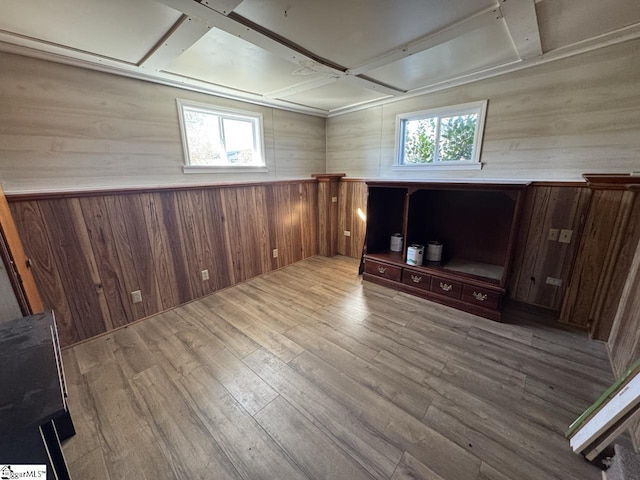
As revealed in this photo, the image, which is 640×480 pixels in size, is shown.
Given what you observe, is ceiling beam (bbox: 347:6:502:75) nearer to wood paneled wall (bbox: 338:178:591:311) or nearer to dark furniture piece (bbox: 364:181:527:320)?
dark furniture piece (bbox: 364:181:527:320)

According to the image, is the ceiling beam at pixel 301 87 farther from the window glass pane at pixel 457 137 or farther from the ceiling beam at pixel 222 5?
the window glass pane at pixel 457 137

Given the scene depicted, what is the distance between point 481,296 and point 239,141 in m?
3.21

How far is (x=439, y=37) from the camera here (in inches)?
65.0

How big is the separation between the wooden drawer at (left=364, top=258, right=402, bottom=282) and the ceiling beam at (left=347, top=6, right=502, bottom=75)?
2021 millimetres

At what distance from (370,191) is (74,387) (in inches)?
123

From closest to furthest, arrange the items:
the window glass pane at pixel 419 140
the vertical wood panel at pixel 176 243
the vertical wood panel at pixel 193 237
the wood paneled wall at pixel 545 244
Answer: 1. the wood paneled wall at pixel 545 244
2. the vertical wood panel at pixel 176 243
3. the vertical wood panel at pixel 193 237
4. the window glass pane at pixel 419 140

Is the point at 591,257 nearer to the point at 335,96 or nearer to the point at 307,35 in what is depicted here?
the point at 307,35

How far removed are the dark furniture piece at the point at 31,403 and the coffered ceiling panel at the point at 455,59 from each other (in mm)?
2827

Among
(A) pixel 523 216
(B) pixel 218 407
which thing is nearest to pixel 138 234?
(B) pixel 218 407

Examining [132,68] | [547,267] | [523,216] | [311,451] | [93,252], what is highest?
[132,68]

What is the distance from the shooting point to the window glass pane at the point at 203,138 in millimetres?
2648

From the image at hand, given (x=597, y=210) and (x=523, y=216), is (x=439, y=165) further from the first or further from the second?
(x=597, y=210)

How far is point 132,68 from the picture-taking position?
6.64ft

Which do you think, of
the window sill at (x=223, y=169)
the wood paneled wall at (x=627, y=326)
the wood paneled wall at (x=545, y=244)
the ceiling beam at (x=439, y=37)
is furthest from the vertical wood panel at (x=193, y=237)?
the wood paneled wall at (x=627, y=326)
